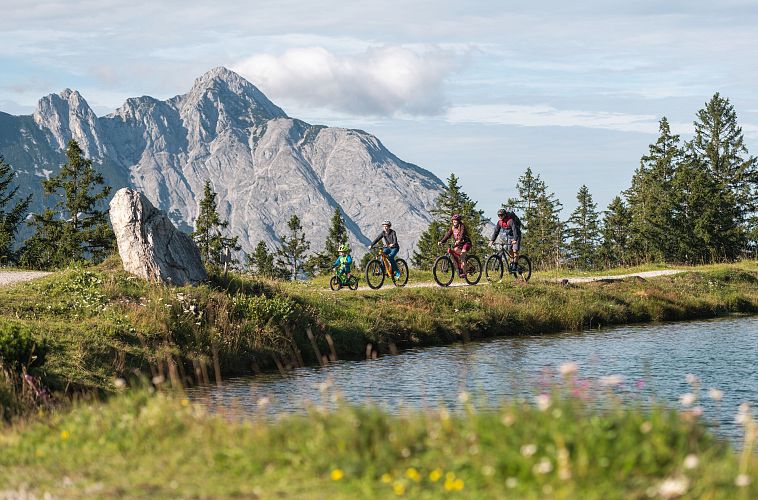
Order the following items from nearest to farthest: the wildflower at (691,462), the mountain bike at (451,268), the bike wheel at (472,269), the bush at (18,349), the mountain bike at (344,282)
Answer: the wildflower at (691,462) → the bush at (18,349) → the mountain bike at (451,268) → the mountain bike at (344,282) → the bike wheel at (472,269)

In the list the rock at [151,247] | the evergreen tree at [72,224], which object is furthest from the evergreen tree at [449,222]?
the rock at [151,247]

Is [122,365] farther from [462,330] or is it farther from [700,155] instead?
[700,155]

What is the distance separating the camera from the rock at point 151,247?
2328 centimetres

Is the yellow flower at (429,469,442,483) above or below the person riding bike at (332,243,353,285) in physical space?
below

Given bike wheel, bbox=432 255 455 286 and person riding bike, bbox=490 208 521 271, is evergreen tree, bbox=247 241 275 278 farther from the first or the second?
person riding bike, bbox=490 208 521 271

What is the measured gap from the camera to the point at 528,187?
127125 mm

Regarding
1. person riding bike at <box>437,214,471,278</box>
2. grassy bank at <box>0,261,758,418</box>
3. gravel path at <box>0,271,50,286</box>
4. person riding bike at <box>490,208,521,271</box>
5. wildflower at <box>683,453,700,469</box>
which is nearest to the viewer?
wildflower at <box>683,453,700,469</box>

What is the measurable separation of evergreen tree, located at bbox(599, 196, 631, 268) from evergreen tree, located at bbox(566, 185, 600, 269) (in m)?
8.53

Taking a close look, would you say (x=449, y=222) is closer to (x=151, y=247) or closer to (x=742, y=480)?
(x=151, y=247)

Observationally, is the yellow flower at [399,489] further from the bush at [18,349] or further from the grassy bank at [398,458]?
the bush at [18,349]

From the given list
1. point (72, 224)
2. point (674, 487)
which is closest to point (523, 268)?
point (674, 487)

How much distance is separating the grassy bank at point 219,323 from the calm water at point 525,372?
1.01 metres

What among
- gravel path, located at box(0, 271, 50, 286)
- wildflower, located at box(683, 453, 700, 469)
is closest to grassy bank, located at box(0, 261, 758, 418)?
gravel path, located at box(0, 271, 50, 286)

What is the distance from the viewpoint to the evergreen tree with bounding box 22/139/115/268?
230 ft
